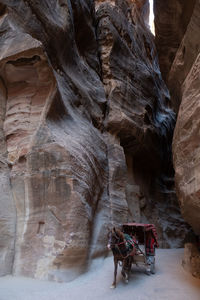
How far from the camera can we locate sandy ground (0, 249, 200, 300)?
17.6 ft

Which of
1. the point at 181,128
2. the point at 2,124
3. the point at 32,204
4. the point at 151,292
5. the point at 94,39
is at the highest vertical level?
the point at 94,39

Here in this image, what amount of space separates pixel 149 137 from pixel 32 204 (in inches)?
371

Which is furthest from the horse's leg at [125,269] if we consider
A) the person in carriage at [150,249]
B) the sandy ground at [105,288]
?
the person in carriage at [150,249]

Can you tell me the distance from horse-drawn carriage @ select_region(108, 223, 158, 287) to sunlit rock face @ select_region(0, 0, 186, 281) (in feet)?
4.11

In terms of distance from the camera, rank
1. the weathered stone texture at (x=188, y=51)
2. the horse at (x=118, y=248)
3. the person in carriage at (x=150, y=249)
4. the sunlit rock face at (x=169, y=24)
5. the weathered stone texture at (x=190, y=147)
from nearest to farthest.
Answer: the weathered stone texture at (x=190, y=147) → the horse at (x=118, y=248) → the weathered stone texture at (x=188, y=51) → the person in carriage at (x=150, y=249) → the sunlit rock face at (x=169, y=24)

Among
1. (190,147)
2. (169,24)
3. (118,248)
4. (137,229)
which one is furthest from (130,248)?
(169,24)

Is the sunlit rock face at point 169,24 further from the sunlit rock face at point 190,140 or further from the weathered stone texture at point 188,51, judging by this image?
the sunlit rock face at point 190,140

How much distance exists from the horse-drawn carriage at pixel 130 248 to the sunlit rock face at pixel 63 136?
1.25m

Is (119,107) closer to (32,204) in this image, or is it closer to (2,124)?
(2,124)

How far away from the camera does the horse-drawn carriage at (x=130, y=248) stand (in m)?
6.07

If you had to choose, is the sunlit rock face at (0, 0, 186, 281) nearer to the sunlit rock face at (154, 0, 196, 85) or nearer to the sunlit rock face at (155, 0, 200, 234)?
the sunlit rock face at (154, 0, 196, 85)

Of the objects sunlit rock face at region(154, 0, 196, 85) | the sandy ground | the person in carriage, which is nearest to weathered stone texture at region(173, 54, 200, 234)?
the sandy ground

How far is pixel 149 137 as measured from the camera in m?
14.8

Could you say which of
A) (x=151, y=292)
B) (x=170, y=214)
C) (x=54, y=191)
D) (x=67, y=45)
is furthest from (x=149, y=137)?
(x=151, y=292)
